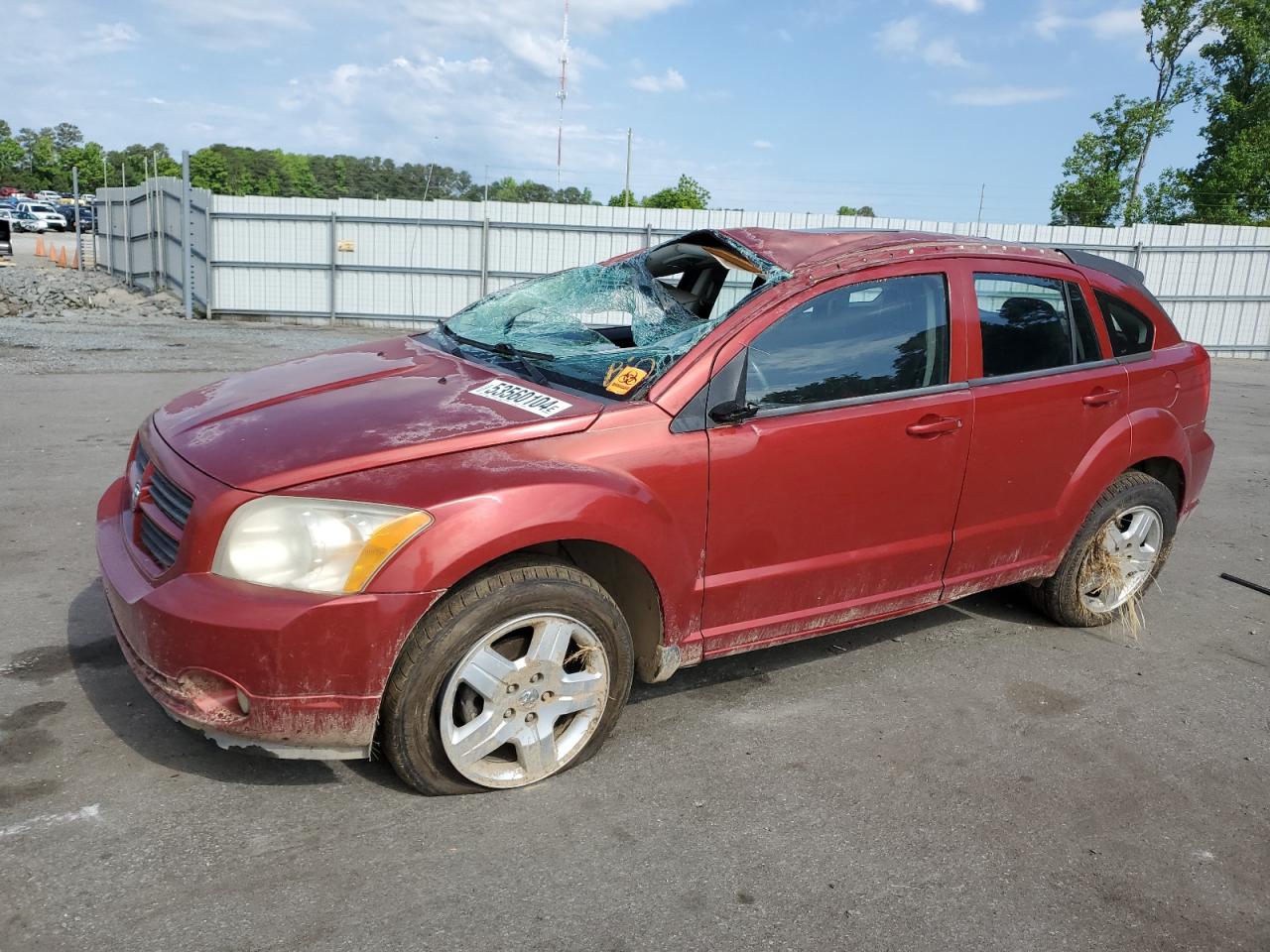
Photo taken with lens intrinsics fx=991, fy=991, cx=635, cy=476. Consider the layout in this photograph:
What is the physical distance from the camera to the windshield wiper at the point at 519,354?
354cm

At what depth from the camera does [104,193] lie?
28312mm

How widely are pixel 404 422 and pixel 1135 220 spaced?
3134 cm

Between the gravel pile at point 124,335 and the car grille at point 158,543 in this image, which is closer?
the car grille at point 158,543

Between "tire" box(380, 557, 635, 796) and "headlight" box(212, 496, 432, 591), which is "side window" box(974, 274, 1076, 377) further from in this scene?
"headlight" box(212, 496, 432, 591)

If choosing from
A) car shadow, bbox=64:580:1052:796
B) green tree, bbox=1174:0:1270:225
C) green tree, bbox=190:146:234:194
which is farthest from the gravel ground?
green tree, bbox=190:146:234:194

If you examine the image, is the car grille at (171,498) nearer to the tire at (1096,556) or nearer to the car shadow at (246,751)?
the car shadow at (246,751)

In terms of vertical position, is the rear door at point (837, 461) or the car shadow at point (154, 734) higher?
the rear door at point (837, 461)

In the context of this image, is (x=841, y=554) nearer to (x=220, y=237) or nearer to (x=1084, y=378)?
(x=1084, y=378)

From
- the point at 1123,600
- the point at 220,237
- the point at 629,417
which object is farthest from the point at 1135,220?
the point at 629,417

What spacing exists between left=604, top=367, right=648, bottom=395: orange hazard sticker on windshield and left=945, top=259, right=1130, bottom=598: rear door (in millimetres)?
1396

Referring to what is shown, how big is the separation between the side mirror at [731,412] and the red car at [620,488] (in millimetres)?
12

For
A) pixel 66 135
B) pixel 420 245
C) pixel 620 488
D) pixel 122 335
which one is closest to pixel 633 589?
pixel 620 488

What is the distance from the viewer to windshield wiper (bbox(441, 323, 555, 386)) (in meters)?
3.54

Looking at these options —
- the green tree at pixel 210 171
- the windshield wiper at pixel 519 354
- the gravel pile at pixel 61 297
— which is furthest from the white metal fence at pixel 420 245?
the green tree at pixel 210 171
